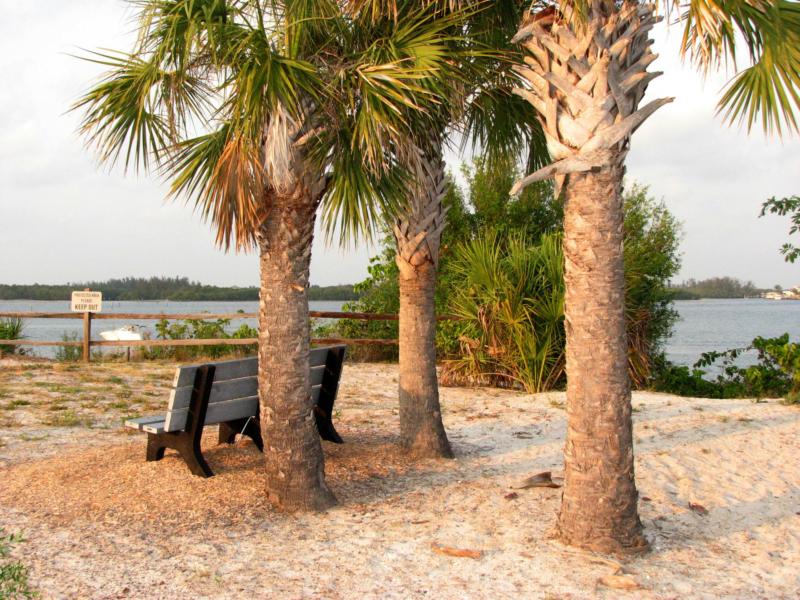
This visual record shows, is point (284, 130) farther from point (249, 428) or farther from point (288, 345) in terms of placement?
point (249, 428)

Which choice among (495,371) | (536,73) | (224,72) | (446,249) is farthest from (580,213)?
(446,249)

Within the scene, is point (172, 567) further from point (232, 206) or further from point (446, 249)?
point (446, 249)

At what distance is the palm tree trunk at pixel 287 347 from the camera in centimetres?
492

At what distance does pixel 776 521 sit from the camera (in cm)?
500

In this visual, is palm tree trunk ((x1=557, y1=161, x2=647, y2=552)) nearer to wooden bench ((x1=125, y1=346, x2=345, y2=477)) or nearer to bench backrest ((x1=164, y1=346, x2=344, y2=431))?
bench backrest ((x1=164, y1=346, x2=344, y2=431))

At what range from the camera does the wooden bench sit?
5.32m

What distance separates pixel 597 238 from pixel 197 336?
453 inches

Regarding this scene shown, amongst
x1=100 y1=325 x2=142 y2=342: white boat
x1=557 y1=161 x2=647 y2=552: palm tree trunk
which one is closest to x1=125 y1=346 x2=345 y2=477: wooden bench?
x1=557 y1=161 x2=647 y2=552: palm tree trunk

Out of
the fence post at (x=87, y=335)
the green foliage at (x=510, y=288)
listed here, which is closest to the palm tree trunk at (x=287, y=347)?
the green foliage at (x=510, y=288)

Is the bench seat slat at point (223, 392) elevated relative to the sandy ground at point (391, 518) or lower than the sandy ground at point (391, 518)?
elevated

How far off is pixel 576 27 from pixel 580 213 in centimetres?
107

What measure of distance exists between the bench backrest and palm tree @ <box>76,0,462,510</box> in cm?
63

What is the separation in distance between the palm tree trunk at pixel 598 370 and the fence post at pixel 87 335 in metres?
10.6

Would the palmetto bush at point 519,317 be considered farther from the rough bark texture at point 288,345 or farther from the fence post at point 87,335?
the fence post at point 87,335
